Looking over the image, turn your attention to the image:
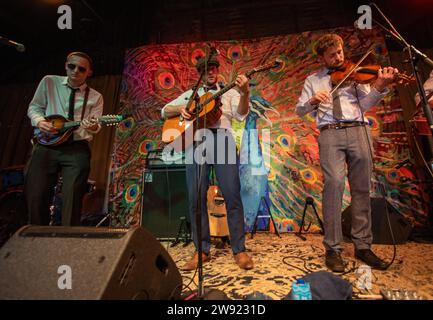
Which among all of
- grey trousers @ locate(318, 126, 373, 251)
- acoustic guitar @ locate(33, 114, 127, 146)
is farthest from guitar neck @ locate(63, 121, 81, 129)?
grey trousers @ locate(318, 126, 373, 251)

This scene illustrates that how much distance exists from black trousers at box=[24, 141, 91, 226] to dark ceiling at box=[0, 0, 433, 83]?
3.22 metres

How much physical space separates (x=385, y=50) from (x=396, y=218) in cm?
286

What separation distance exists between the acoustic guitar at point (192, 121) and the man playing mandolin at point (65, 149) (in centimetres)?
77

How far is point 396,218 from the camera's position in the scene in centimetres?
280

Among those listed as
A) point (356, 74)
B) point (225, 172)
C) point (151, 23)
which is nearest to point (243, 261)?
point (225, 172)

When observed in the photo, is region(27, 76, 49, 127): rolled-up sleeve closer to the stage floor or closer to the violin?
the stage floor

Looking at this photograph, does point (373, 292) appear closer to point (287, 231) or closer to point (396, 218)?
point (396, 218)

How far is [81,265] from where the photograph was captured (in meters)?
0.94

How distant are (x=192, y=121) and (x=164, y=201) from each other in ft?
5.17

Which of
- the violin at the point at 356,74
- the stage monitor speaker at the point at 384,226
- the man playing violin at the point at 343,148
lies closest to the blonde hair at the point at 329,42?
the man playing violin at the point at 343,148

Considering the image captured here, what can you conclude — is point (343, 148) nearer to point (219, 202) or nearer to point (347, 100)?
point (347, 100)

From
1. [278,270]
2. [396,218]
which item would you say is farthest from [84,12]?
[396,218]

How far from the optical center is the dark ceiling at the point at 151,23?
164 inches
